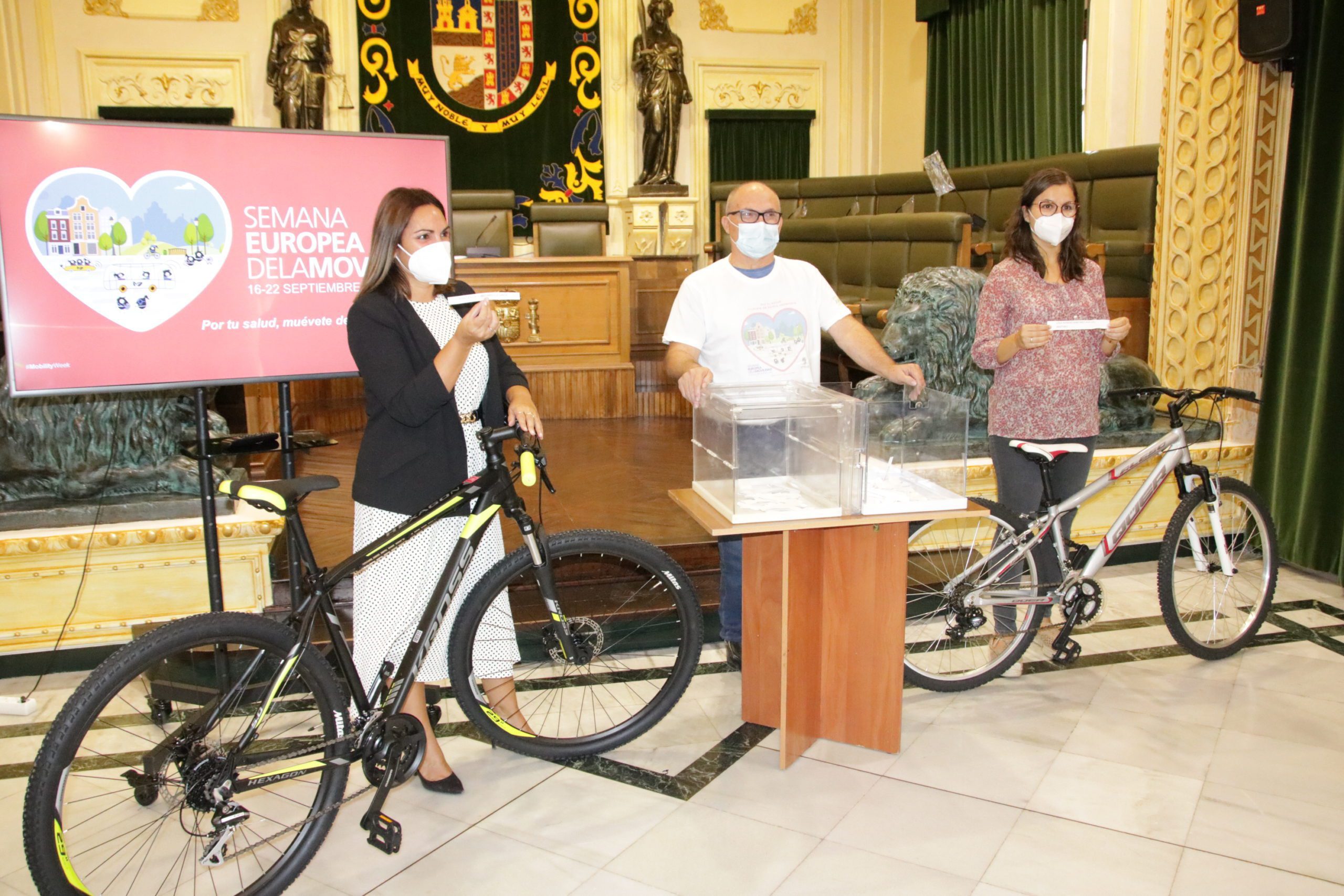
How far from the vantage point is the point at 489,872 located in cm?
229

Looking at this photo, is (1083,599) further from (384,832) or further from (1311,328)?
(384,832)

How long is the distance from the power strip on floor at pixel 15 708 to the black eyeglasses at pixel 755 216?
8.16 feet

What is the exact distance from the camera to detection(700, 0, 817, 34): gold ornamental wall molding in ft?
34.9

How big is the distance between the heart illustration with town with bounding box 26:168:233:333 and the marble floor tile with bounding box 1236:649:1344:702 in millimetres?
3238

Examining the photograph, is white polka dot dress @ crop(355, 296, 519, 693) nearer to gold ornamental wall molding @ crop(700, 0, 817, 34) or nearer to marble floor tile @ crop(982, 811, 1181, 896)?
marble floor tile @ crop(982, 811, 1181, 896)

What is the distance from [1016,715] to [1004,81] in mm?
7041

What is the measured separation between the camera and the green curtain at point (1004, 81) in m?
A: 7.88

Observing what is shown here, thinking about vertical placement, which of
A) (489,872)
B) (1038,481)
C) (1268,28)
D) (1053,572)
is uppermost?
(1268,28)

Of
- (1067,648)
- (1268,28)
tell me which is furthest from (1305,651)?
(1268,28)

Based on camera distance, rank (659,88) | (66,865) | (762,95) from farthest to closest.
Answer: (762,95)
(659,88)
(66,865)

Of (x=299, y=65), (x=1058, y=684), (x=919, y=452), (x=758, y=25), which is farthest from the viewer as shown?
(x=758, y=25)

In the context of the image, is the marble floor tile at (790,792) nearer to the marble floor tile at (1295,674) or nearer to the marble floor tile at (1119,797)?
the marble floor tile at (1119,797)

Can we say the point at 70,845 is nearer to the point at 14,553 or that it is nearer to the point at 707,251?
the point at 14,553

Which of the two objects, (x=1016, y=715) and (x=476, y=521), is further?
(x=1016, y=715)
